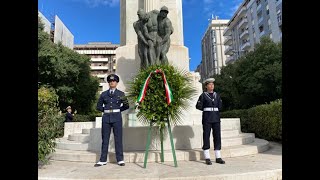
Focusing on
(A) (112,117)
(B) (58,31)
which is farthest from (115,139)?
(B) (58,31)

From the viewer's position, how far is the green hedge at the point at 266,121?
32.7 ft

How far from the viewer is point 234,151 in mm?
A: 6816

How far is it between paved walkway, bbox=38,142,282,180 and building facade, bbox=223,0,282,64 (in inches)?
1680

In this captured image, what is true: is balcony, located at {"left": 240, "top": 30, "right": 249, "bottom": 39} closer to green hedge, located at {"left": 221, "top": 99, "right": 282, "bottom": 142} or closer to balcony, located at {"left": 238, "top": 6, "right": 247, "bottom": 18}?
balcony, located at {"left": 238, "top": 6, "right": 247, "bottom": 18}

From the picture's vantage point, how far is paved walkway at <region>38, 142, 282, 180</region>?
16.1 feet

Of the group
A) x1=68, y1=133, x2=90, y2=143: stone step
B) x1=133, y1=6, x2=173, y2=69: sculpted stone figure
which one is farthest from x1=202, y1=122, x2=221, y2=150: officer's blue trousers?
x1=68, y1=133, x2=90, y2=143: stone step

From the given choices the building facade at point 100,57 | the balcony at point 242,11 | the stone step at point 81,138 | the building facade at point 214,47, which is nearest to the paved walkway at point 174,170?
the stone step at point 81,138

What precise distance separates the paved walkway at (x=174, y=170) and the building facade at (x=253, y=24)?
4267cm

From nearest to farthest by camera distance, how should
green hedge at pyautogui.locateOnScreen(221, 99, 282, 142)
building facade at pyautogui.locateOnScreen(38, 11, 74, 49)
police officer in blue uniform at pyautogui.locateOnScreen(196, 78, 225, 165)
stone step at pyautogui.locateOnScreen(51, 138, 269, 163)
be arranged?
1. police officer in blue uniform at pyautogui.locateOnScreen(196, 78, 225, 165)
2. stone step at pyautogui.locateOnScreen(51, 138, 269, 163)
3. green hedge at pyautogui.locateOnScreen(221, 99, 282, 142)
4. building facade at pyautogui.locateOnScreen(38, 11, 74, 49)

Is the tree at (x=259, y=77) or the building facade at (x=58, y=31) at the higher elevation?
the building facade at (x=58, y=31)

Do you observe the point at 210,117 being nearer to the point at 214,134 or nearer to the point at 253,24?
the point at 214,134

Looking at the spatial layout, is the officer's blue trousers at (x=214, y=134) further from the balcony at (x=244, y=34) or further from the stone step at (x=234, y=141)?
the balcony at (x=244, y=34)

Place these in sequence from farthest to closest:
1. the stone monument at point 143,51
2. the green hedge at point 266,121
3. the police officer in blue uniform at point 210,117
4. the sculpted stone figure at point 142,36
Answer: the green hedge at point 266,121 < the stone monument at point 143,51 < the sculpted stone figure at point 142,36 < the police officer in blue uniform at point 210,117
